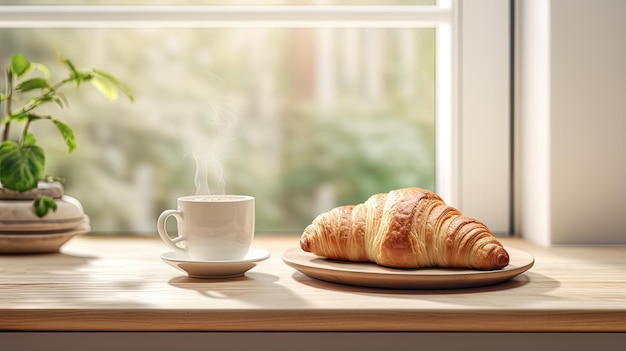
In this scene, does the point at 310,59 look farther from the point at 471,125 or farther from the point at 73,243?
the point at 73,243

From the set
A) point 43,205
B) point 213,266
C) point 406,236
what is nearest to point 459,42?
point 406,236

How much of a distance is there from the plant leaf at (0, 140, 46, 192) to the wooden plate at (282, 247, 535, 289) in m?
0.51

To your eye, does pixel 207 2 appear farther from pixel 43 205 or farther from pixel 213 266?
pixel 213 266

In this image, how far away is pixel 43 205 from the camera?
105 cm

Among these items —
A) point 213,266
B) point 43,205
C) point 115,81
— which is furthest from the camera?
point 115,81

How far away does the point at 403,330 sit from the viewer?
2.24 feet

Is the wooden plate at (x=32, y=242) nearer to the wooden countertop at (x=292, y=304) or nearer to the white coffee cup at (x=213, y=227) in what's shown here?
the wooden countertop at (x=292, y=304)

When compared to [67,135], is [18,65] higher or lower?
higher

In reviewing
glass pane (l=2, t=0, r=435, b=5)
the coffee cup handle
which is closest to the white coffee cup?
the coffee cup handle

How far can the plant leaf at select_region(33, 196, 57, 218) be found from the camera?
41.3 inches

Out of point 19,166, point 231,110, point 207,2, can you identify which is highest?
point 207,2

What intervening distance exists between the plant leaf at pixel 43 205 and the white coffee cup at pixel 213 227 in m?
0.29

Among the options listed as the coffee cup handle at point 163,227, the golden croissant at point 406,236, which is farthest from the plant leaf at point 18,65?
the golden croissant at point 406,236

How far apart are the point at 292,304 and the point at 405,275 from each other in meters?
0.14
